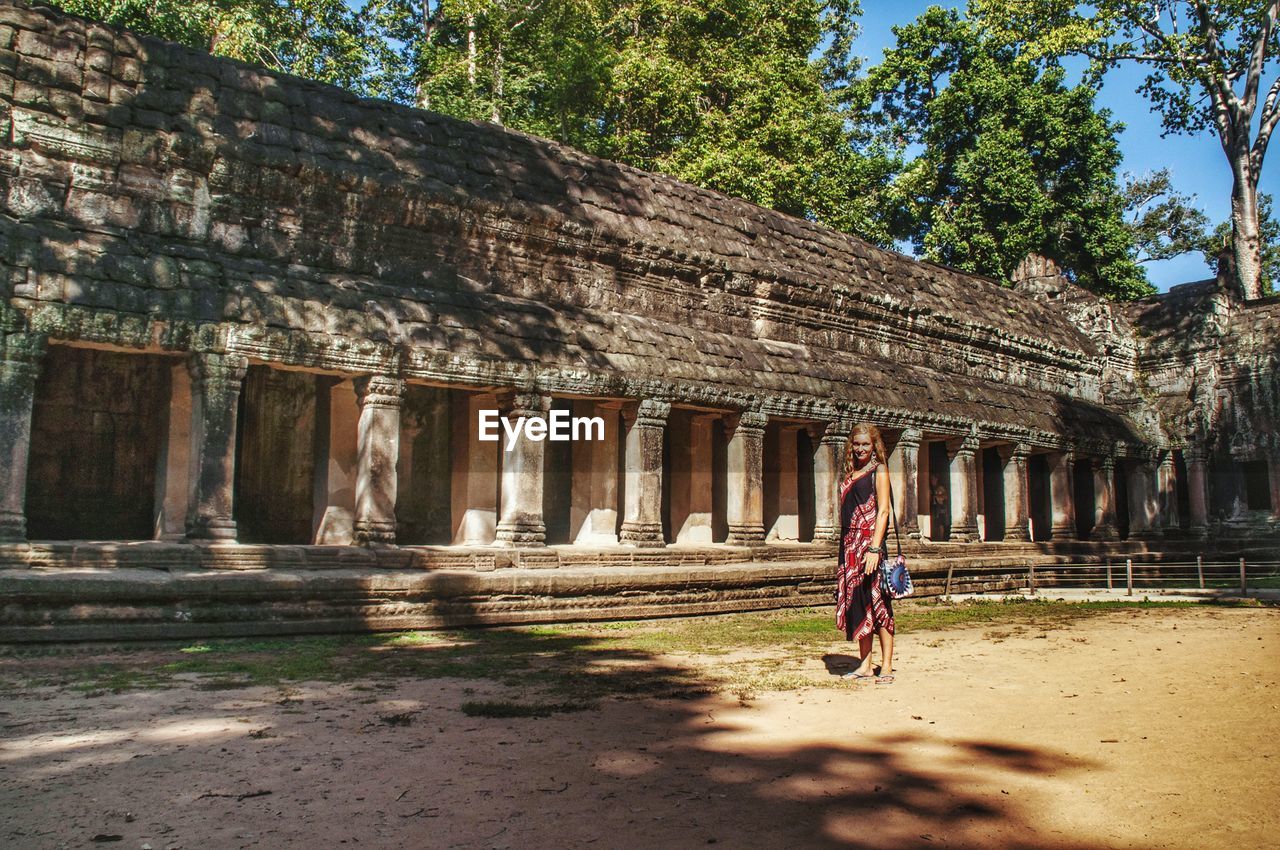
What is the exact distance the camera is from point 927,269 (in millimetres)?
19000

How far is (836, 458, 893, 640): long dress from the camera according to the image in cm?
633

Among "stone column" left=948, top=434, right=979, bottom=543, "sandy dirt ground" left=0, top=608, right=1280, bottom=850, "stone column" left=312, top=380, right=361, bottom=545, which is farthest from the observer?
"stone column" left=948, top=434, right=979, bottom=543

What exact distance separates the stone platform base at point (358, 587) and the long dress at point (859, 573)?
163 inches

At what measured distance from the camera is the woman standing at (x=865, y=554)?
6312mm

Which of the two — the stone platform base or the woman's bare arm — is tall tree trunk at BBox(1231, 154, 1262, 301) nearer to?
the stone platform base

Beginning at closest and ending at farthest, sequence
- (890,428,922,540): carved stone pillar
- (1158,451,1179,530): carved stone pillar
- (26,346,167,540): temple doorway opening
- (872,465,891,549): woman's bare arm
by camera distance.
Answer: (872,465,891,549): woman's bare arm < (26,346,167,540): temple doorway opening < (890,428,922,540): carved stone pillar < (1158,451,1179,530): carved stone pillar

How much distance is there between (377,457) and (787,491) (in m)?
7.61

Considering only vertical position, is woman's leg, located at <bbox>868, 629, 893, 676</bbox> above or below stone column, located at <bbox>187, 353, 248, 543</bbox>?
below

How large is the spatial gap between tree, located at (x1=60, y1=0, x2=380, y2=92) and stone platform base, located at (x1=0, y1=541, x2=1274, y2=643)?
1480 cm

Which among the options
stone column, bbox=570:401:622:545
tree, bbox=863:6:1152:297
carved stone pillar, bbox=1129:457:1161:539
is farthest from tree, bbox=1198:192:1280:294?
stone column, bbox=570:401:622:545

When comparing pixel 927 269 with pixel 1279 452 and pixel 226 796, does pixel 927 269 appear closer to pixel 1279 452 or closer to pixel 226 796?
pixel 1279 452

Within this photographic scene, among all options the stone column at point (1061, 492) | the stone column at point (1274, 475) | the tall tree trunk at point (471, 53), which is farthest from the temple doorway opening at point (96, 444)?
the stone column at point (1274, 475)

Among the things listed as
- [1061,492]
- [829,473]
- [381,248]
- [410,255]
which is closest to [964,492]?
[1061,492]

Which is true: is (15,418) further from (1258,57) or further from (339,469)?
(1258,57)
